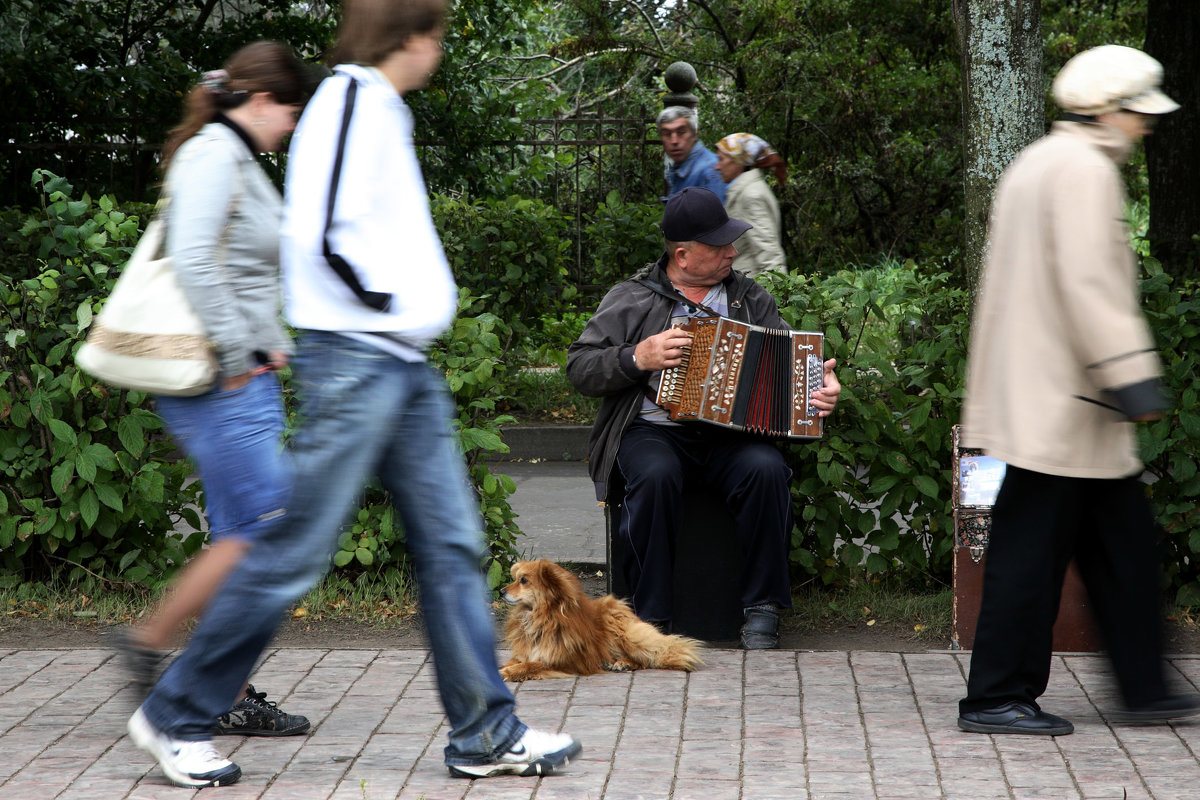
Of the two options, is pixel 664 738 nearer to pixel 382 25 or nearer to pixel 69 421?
pixel 382 25

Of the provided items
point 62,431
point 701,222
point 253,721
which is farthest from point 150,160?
point 253,721

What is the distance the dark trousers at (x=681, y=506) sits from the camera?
4672mm

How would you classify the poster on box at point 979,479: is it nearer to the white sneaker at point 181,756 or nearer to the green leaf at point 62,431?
the white sneaker at point 181,756

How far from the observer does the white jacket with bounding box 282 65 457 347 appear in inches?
119

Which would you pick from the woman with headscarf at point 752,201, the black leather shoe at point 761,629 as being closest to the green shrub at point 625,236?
the woman with headscarf at point 752,201

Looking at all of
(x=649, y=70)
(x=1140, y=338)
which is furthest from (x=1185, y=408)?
(x=649, y=70)

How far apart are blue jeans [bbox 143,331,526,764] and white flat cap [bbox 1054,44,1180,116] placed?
1.91 m

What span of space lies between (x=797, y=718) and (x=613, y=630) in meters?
0.76

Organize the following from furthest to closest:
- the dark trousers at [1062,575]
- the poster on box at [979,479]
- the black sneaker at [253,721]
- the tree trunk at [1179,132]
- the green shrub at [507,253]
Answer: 1. the green shrub at [507,253]
2. the tree trunk at [1179,132]
3. the poster on box at [979,479]
4. the black sneaker at [253,721]
5. the dark trousers at [1062,575]

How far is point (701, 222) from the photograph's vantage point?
15.8 ft

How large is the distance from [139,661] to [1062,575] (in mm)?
2540

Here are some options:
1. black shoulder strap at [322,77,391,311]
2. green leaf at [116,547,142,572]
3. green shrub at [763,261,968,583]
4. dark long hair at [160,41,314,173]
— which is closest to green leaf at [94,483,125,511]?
green leaf at [116,547,142,572]

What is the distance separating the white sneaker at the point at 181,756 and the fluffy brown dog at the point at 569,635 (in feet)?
3.93

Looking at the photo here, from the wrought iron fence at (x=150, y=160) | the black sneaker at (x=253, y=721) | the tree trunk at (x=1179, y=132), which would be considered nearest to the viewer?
the black sneaker at (x=253, y=721)
